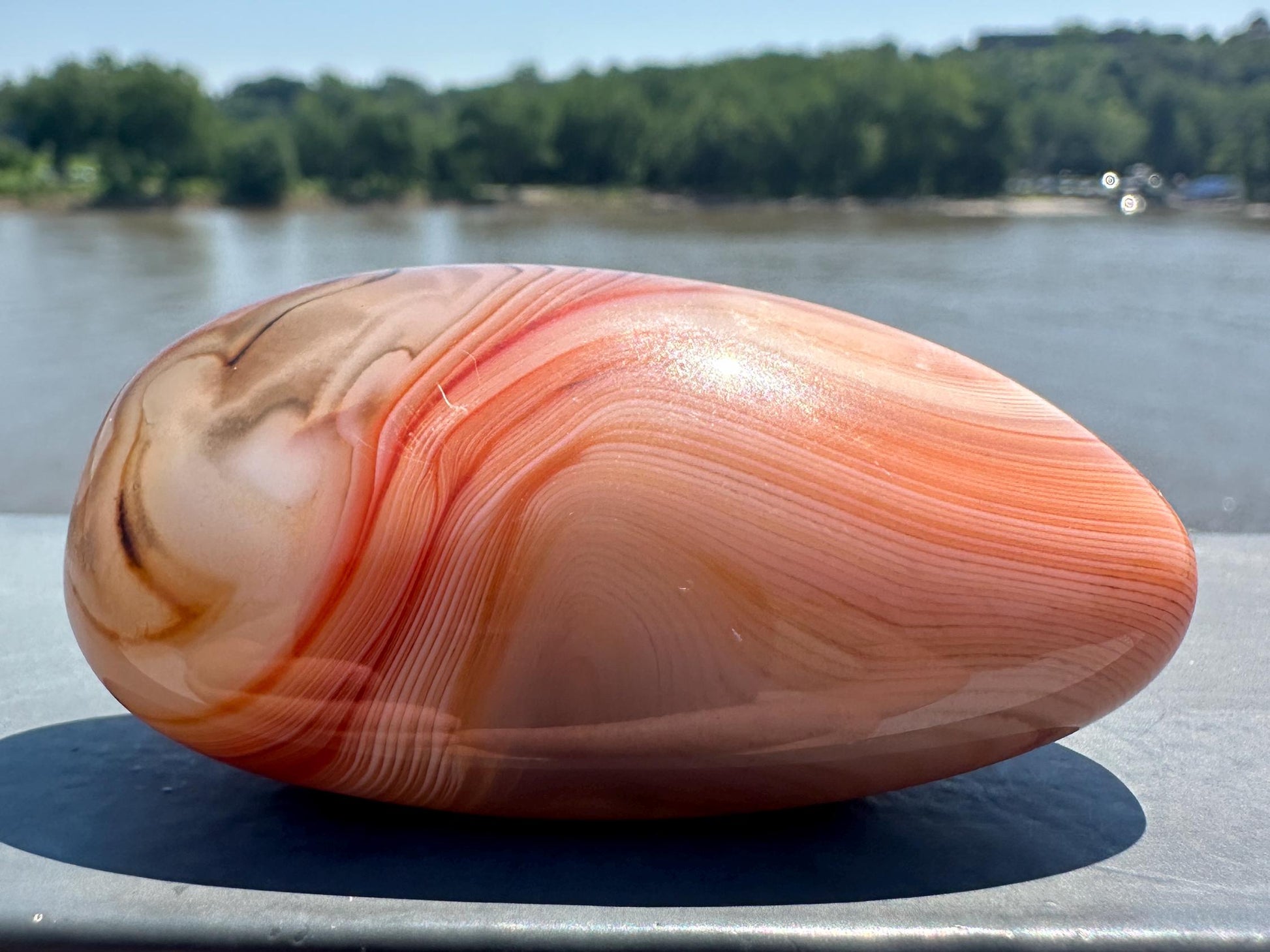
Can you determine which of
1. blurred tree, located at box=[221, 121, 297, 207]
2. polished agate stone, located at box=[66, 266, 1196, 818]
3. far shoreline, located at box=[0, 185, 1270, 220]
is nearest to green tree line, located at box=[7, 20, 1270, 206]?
blurred tree, located at box=[221, 121, 297, 207]

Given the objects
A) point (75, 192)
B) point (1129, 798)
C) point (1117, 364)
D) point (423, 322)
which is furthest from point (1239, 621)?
point (75, 192)

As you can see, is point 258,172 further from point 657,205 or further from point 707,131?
point 707,131

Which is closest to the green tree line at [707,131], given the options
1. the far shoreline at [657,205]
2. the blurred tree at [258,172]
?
the blurred tree at [258,172]

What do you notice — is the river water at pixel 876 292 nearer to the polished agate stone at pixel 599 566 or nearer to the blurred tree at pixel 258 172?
the polished agate stone at pixel 599 566

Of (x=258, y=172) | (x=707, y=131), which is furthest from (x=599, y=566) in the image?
(x=707, y=131)

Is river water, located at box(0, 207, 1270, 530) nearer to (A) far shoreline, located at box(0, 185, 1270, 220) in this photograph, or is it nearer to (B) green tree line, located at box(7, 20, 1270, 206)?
(A) far shoreline, located at box(0, 185, 1270, 220)
